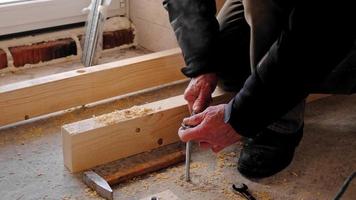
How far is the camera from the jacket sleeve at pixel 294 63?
1075mm

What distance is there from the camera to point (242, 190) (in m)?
1.40

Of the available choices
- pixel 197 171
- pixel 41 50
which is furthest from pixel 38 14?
pixel 197 171

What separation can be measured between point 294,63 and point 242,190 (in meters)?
0.42

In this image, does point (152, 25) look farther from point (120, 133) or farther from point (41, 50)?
point (120, 133)

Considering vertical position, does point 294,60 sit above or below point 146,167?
above

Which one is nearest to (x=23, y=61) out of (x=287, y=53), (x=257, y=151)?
(x=257, y=151)

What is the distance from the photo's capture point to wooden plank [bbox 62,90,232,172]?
4.78ft

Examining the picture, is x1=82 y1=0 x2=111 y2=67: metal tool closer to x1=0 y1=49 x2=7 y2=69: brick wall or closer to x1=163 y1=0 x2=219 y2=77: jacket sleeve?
x1=0 y1=49 x2=7 y2=69: brick wall

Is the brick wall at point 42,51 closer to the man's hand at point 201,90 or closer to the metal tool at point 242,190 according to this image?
the man's hand at point 201,90

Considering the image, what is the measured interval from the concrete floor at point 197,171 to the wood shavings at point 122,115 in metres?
0.17

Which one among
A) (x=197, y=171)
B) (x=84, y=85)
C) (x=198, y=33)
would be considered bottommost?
(x=197, y=171)

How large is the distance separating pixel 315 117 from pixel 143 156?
25.0 inches

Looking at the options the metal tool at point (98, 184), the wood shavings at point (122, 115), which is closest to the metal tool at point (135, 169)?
the metal tool at point (98, 184)

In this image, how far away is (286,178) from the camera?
1.49m
